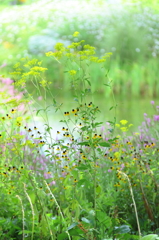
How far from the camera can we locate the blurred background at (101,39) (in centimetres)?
607

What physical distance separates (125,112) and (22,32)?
6281 millimetres

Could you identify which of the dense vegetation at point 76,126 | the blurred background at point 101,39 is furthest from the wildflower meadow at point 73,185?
the blurred background at point 101,39

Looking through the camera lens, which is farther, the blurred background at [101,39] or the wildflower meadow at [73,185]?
the blurred background at [101,39]

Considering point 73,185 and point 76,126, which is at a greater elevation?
point 76,126

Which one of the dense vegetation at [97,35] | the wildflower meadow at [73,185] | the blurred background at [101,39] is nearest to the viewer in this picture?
the wildflower meadow at [73,185]

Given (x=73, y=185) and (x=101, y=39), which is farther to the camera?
(x=101, y=39)

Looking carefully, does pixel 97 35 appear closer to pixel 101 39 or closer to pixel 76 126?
pixel 101 39

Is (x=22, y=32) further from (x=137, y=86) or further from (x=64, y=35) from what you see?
(x=137, y=86)

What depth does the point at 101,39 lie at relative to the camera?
364 inches

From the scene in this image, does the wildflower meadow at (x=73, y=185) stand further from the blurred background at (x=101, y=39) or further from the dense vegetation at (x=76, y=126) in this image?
the blurred background at (x=101, y=39)

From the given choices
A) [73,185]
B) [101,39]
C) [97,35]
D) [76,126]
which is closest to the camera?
[76,126]

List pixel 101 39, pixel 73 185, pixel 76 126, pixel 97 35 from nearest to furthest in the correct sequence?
pixel 76 126 → pixel 73 185 → pixel 101 39 → pixel 97 35

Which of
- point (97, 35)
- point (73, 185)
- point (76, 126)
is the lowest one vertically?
point (97, 35)

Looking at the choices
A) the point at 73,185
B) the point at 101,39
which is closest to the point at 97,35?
the point at 101,39
